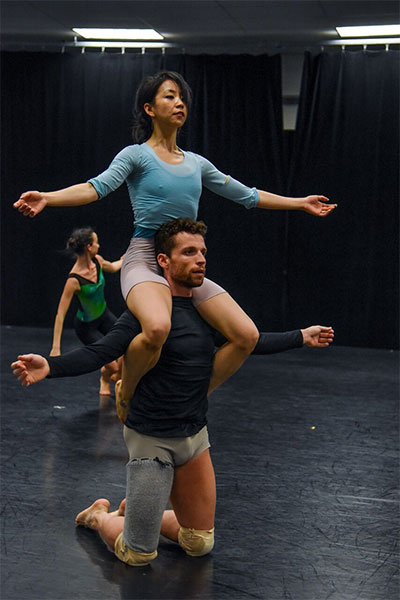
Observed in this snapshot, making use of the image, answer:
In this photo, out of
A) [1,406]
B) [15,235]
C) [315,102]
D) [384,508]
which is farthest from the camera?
[15,235]

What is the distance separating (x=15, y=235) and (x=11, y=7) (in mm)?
2406

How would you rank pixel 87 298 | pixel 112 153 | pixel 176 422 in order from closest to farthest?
pixel 176 422, pixel 87 298, pixel 112 153

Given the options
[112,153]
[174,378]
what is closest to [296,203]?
[174,378]

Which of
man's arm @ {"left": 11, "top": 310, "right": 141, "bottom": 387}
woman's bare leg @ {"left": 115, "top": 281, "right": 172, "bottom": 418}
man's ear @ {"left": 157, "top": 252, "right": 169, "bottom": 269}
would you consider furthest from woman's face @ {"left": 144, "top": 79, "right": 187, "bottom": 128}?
man's arm @ {"left": 11, "top": 310, "right": 141, "bottom": 387}

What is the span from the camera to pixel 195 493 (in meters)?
2.80

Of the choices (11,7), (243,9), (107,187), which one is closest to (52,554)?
(107,187)

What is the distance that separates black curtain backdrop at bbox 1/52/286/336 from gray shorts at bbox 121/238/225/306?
5.49 metres

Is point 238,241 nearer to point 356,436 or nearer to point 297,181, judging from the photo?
point 297,181

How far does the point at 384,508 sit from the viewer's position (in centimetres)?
346

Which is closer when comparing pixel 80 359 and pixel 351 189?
pixel 80 359

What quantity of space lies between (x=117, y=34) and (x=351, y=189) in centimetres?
281

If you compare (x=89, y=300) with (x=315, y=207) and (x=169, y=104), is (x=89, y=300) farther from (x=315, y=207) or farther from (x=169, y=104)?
(x=169, y=104)

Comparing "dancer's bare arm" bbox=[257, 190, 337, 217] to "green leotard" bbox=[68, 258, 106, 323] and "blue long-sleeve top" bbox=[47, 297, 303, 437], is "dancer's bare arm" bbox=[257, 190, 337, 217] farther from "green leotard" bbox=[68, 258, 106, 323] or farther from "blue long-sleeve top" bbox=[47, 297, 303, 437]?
"green leotard" bbox=[68, 258, 106, 323]

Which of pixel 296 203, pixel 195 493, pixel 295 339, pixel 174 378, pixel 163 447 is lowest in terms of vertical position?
pixel 195 493
